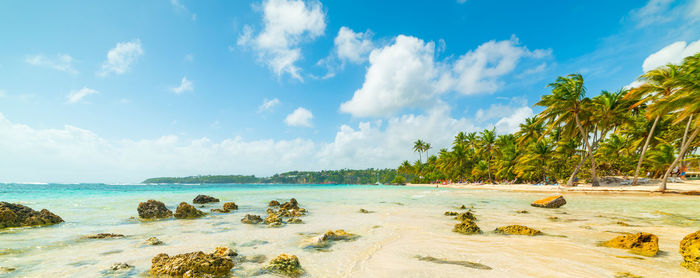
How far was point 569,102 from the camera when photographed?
84.8 ft

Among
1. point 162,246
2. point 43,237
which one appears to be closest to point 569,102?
point 162,246

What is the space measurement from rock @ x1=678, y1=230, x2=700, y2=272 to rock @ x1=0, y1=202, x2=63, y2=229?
18148mm

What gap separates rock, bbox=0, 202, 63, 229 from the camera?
A: 8.97 metres

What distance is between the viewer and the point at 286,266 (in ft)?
14.8

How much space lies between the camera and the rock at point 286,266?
4383mm

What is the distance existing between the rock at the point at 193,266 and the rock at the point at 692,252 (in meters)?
7.67

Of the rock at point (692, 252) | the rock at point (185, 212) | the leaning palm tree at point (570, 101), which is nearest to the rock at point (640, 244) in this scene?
the rock at point (692, 252)

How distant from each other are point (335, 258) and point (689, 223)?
1171 cm

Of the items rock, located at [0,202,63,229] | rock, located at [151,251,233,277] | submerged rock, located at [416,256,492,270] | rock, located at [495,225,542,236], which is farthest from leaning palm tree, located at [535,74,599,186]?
rock, located at [0,202,63,229]

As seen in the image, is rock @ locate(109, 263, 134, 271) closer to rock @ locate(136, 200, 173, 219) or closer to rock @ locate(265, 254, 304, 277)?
rock @ locate(265, 254, 304, 277)

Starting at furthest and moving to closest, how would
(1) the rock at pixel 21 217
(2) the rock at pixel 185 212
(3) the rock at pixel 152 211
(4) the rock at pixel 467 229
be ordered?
(2) the rock at pixel 185 212 → (3) the rock at pixel 152 211 → (1) the rock at pixel 21 217 → (4) the rock at pixel 467 229

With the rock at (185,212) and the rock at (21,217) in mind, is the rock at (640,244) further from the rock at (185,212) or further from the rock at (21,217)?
the rock at (21,217)

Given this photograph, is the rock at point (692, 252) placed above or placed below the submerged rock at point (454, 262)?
above

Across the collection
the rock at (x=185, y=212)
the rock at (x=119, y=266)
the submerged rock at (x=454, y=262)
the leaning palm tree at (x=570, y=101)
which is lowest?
the rock at (x=185, y=212)
